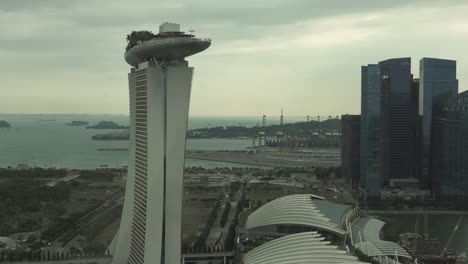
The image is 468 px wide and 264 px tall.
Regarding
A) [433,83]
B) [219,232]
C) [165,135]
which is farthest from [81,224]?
Answer: [433,83]

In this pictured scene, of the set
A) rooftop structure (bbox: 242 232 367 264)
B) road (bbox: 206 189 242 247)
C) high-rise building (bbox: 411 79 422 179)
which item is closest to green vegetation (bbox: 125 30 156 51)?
rooftop structure (bbox: 242 232 367 264)

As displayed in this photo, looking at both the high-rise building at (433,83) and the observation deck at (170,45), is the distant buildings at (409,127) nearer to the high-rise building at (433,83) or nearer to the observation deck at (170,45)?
the high-rise building at (433,83)

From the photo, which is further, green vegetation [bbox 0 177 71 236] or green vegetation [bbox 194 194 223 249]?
green vegetation [bbox 0 177 71 236]

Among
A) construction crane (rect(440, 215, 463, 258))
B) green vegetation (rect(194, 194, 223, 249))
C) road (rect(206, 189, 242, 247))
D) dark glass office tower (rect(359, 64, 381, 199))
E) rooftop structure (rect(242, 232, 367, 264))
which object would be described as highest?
dark glass office tower (rect(359, 64, 381, 199))

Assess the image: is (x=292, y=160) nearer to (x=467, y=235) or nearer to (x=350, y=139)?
(x=350, y=139)

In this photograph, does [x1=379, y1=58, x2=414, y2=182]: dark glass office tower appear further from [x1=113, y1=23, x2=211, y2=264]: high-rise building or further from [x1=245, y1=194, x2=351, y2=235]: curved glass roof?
[x1=113, y1=23, x2=211, y2=264]: high-rise building

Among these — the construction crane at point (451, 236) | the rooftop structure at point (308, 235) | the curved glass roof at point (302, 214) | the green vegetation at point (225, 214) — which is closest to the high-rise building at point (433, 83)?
the construction crane at point (451, 236)
